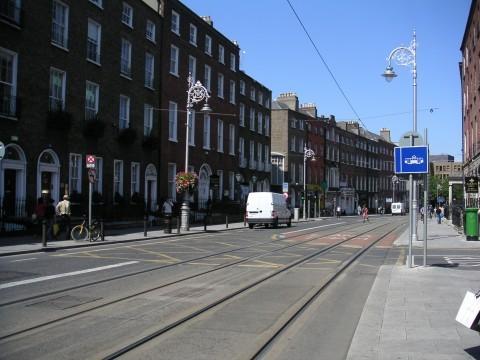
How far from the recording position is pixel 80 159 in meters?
27.5

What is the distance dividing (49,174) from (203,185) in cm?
1786

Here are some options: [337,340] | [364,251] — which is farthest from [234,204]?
[337,340]

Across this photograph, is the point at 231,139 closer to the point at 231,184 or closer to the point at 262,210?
the point at 231,184

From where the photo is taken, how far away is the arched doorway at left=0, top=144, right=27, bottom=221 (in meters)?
22.8

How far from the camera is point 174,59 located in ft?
125

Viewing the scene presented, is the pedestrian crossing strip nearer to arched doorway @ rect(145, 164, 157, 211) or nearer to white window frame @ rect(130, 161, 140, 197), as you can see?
white window frame @ rect(130, 161, 140, 197)

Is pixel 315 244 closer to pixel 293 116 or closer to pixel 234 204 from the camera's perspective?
pixel 234 204

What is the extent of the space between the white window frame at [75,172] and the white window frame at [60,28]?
5317mm

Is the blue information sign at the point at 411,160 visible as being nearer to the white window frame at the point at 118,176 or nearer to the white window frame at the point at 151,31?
the white window frame at the point at 118,176

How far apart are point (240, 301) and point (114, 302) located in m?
2.05

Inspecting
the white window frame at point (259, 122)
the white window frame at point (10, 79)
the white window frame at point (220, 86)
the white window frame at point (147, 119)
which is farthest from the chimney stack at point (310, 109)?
the white window frame at point (10, 79)

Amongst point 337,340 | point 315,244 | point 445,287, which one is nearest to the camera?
point 337,340

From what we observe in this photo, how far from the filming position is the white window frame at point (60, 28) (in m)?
25.8

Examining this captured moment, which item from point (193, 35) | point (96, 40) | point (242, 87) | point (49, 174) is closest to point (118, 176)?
point (49, 174)
